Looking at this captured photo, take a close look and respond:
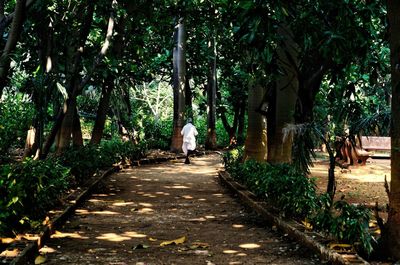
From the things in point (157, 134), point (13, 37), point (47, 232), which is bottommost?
point (47, 232)

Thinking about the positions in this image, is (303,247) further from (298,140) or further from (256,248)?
(298,140)

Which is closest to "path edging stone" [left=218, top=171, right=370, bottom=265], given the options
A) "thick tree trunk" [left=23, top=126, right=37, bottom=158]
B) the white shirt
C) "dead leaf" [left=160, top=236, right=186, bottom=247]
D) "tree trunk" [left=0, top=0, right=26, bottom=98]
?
"dead leaf" [left=160, top=236, right=186, bottom=247]

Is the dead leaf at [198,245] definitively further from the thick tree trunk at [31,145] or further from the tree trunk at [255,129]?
the tree trunk at [255,129]

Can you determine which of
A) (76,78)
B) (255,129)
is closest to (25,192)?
(76,78)

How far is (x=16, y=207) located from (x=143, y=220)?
8.68 ft

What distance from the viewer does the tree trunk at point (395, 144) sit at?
5027mm

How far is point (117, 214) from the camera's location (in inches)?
338

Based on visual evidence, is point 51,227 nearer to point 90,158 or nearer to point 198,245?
point 198,245

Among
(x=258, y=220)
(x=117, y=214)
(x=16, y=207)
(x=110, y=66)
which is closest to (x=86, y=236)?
(x=16, y=207)

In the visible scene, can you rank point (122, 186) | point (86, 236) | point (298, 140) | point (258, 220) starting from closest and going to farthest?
1. point (86, 236)
2. point (258, 220)
3. point (298, 140)
4. point (122, 186)

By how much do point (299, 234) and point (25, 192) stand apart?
11.1 ft

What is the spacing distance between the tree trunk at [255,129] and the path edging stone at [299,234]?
6.44 feet

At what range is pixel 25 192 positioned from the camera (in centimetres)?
616

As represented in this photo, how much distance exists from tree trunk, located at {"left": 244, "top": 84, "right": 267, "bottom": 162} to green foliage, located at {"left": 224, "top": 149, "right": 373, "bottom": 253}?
1608 mm
